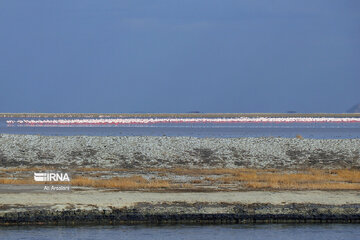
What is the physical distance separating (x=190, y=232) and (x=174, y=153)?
2244cm

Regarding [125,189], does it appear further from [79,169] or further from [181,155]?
[181,155]

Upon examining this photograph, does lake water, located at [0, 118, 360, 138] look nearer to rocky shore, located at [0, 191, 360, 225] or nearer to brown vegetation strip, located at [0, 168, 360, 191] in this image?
brown vegetation strip, located at [0, 168, 360, 191]

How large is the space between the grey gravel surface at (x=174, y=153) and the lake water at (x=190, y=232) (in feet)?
59.3

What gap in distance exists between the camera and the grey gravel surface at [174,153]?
38969mm

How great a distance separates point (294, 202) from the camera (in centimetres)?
2225

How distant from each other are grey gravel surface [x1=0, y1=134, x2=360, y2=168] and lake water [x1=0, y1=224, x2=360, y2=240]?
18.1 metres

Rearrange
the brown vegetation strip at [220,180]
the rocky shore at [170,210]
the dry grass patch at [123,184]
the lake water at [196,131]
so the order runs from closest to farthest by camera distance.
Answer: the rocky shore at [170,210], the dry grass patch at [123,184], the brown vegetation strip at [220,180], the lake water at [196,131]

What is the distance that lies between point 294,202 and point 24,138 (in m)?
29.2

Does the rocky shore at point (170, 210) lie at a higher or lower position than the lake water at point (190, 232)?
higher

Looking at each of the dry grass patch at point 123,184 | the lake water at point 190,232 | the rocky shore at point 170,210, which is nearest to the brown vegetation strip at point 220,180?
the dry grass patch at point 123,184

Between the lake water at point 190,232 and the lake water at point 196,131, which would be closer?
the lake water at point 190,232

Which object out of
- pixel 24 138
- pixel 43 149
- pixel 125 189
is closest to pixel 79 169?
pixel 43 149

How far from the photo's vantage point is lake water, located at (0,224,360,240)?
18703 mm

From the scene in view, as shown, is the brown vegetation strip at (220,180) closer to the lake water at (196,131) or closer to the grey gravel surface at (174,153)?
the grey gravel surface at (174,153)
